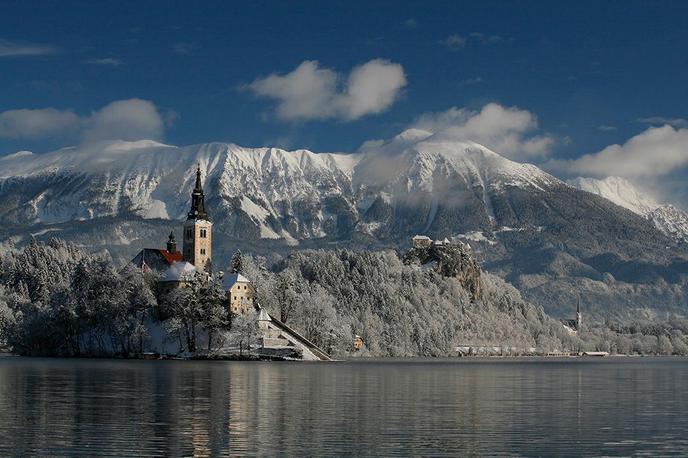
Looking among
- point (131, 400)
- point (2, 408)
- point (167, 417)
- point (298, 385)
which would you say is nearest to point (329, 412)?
point (167, 417)

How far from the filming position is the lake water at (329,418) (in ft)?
201

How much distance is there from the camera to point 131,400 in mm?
90688

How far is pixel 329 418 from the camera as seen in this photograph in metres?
77.4

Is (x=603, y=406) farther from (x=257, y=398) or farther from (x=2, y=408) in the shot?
(x=2, y=408)

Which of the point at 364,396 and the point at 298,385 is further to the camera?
the point at 298,385

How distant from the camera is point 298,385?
388ft

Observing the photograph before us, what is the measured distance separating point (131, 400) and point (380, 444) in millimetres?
33984

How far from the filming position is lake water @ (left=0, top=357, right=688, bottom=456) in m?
61.3

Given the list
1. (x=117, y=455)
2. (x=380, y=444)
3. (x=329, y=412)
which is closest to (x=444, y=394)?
(x=329, y=412)

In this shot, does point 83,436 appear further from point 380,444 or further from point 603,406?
point 603,406

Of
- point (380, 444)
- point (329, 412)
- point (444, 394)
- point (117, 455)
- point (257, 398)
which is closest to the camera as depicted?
point (117, 455)

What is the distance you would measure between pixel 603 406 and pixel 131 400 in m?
39.1

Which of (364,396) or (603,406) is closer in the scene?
(603,406)

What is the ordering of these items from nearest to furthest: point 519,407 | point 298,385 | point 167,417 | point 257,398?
1. point 167,417
2. point 519,407
3. point 257,398
4. point 298,385
